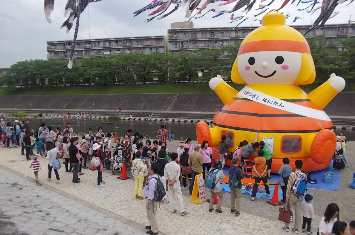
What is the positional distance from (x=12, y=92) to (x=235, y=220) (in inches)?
2901

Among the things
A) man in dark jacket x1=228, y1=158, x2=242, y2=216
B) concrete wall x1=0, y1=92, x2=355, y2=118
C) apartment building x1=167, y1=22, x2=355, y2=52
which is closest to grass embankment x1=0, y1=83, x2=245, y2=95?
concrete wall x1=0, y1=92, x2=355, y2=118

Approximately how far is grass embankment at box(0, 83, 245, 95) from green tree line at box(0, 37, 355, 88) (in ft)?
4.69

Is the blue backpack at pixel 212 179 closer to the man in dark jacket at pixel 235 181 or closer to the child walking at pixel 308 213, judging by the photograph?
the man in dark jacket at pixel 235 181

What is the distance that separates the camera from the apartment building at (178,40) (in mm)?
56156

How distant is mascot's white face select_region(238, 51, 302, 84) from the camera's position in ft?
40.1

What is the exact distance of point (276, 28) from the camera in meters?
12.7

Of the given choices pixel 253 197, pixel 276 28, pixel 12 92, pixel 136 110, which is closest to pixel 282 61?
pixel 276 28

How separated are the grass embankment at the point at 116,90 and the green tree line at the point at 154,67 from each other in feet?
4.69

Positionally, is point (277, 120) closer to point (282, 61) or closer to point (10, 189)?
point (282, 61)

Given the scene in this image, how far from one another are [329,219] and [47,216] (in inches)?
254

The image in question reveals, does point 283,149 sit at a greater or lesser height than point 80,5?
lesser

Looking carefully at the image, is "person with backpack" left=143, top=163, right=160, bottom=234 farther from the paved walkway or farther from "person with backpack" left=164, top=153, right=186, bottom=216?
"person with backpack" left=164, top=153, right=186, bottom=216

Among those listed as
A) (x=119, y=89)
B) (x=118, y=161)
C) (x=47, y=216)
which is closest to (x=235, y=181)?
(x=47, y=216)

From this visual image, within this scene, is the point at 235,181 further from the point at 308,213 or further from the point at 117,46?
the point at 117,46
